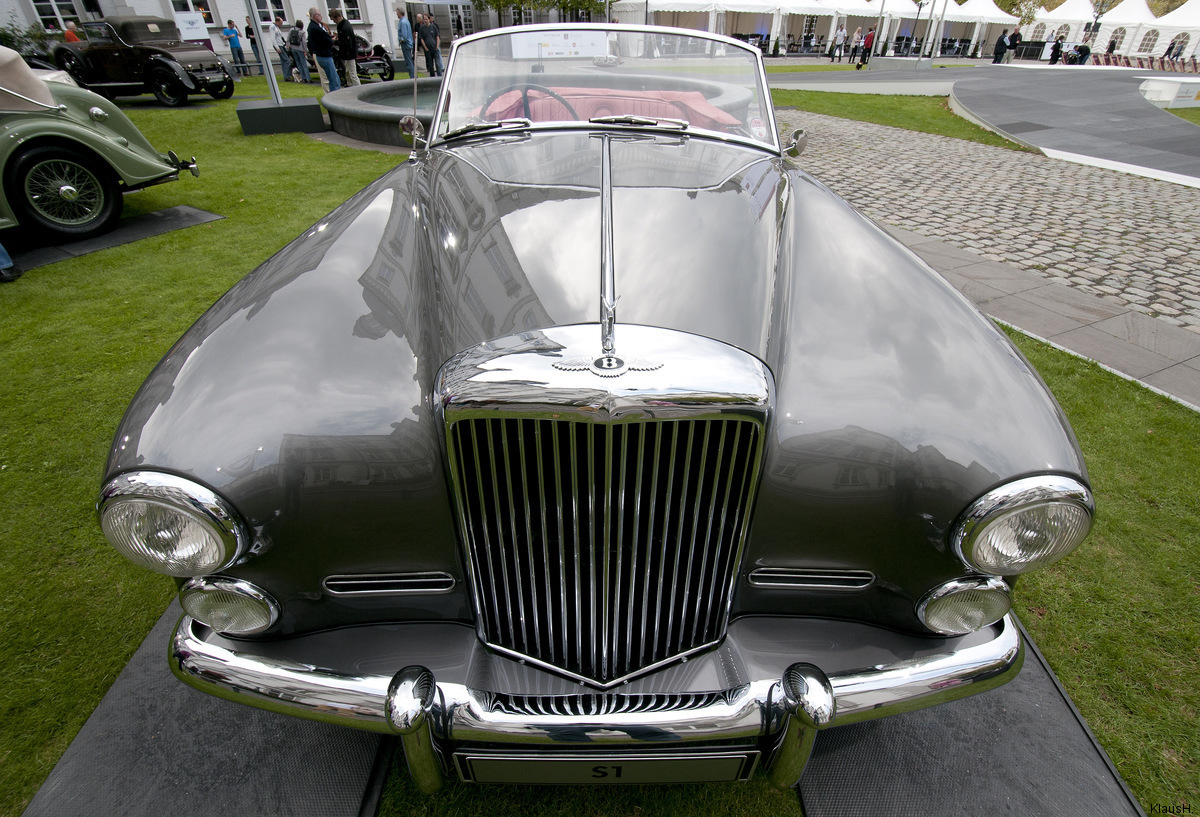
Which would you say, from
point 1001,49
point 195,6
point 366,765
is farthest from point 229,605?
point 1001,49

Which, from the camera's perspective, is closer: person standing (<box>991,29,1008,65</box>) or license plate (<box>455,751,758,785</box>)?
license plate (<box>455,751,758,785</box>)

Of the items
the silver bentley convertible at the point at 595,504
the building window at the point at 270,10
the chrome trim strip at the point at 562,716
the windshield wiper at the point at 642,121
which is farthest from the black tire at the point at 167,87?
the chrome trim strip at the point at 562,716

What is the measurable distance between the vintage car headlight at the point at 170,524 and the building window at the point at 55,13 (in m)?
24.9

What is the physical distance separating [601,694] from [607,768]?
6.6 inches

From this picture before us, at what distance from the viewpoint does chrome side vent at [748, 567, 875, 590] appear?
5.10 ft

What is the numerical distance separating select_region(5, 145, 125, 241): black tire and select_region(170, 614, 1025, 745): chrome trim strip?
591 centimetres

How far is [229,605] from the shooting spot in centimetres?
151

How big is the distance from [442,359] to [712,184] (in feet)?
4.02

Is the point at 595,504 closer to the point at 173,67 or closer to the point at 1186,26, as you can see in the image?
the point at 173,67

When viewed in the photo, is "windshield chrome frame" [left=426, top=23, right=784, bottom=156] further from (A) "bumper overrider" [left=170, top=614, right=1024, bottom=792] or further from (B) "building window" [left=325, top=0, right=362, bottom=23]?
(B) "building window" [left=325, top=0, right=362, bottom=23]

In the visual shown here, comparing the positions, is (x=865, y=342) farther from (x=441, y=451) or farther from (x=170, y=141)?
(x=170, y=141)

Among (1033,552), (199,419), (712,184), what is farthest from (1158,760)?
(199,419)

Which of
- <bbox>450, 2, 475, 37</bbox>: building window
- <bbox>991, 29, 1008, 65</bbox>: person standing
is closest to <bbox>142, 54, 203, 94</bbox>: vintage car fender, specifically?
<bbox>450, 2, 475, 37</bbox>: building window

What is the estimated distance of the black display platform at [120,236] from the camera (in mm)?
5574
